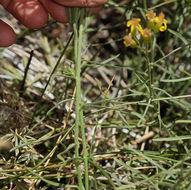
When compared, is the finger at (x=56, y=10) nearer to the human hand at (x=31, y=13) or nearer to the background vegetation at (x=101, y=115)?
the human hand at (x=31, y=13)

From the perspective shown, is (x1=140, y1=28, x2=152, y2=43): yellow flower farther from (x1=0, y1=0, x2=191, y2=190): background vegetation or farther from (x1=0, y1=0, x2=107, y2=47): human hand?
(x1=0, y1=0, x2=107, y2=47): human hand

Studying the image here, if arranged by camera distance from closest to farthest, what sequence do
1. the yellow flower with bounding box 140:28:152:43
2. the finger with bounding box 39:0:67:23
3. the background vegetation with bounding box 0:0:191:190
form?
the yellow flower with bounding box 140:28:152:43 < the background vegetation with bounding box 0:0:191:190 < the finger with bounding box 39:0:67:23

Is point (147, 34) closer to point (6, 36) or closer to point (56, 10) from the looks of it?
point (56, 10)

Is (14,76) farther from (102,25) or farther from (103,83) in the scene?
(102,25)

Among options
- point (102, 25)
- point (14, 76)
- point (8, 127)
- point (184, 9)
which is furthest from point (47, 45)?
point (184, 9)

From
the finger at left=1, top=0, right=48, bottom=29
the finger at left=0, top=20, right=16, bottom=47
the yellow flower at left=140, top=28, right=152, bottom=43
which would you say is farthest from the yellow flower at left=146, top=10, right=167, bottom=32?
the finger at left=0, top=20, right=16, bottom=47

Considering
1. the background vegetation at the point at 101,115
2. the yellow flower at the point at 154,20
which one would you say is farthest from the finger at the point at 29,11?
the yellow flower at the point at 154,20
